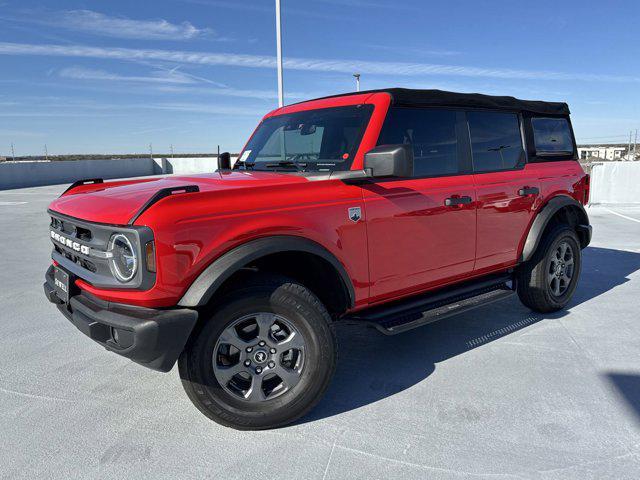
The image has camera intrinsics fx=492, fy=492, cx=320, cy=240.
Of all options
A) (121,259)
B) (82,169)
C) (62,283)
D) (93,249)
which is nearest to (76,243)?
(93,249)

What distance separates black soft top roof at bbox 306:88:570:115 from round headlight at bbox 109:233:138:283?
1.99 m

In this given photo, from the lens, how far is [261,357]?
2.78 m

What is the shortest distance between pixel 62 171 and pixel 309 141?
2735 centimetres

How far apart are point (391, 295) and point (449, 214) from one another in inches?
29.2

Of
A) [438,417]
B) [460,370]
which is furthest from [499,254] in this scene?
[438,417]

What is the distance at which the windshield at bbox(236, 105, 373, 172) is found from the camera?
3.33 metres

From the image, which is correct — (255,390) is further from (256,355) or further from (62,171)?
(62,171)

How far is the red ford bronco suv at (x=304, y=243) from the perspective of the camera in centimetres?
247

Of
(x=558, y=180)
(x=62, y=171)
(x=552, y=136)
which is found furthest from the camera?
Answer: (x=62, y=171)

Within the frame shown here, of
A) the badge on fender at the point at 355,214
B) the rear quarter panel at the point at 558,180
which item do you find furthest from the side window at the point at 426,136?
the rear quarter panel at the point at 558,180

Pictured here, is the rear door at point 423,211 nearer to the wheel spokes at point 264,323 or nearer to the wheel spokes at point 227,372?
the wheel spokes at point 264,323

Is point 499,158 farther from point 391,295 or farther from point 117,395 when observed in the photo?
point 117,395

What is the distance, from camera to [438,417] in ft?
9.39

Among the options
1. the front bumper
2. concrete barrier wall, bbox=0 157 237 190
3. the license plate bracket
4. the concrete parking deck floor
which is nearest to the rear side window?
the concrete parking deck floor
